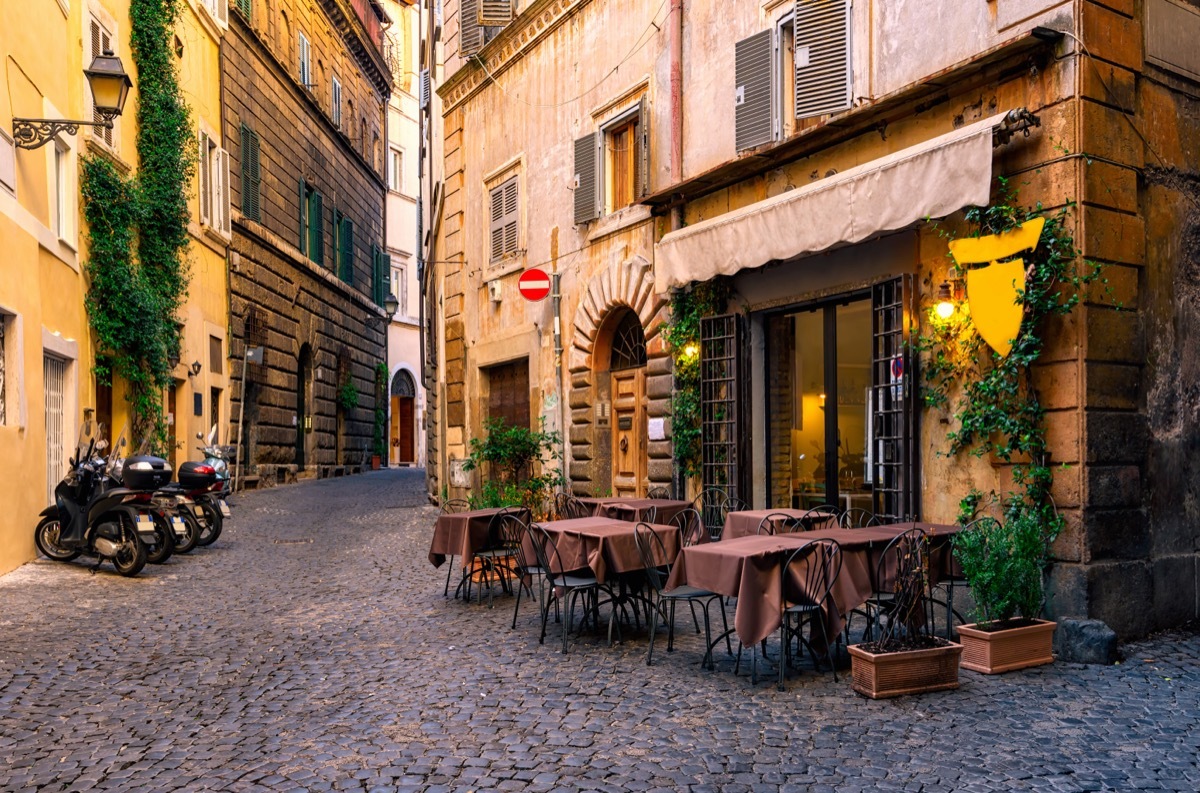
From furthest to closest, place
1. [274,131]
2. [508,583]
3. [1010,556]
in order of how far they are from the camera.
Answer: [274,131] < [508,583] < [1010,556]

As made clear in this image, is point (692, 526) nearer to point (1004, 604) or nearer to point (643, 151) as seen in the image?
point (1004, 604)

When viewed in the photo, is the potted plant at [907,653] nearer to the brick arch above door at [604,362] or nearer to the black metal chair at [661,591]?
the black metal chair at [661,591]

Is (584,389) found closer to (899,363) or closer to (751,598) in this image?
(899,363)

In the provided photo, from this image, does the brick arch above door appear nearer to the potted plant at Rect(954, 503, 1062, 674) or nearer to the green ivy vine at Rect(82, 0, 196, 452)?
the potted plant at Rect(954, 503, 1062, 674)

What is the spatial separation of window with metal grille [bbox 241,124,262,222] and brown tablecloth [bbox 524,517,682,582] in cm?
1584

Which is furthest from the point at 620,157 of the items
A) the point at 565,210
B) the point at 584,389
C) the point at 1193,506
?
the point at 1193,506

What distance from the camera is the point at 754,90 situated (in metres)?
9.90

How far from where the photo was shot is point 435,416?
1939 cm

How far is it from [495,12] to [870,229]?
9.45m

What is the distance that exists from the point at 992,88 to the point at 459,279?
1105cm

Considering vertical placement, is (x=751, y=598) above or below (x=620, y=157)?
below

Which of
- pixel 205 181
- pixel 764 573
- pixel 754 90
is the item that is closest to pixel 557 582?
pixel 764 573

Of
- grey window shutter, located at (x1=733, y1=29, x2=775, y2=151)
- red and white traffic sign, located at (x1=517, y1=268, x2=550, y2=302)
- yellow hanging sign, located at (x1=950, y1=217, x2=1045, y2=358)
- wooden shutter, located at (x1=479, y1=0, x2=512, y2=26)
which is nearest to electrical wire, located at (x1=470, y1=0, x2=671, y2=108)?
wooden shutter, located at (x1=479, y1=0, x2=512, y2=26)

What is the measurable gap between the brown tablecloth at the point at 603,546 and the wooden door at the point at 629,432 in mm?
4776
